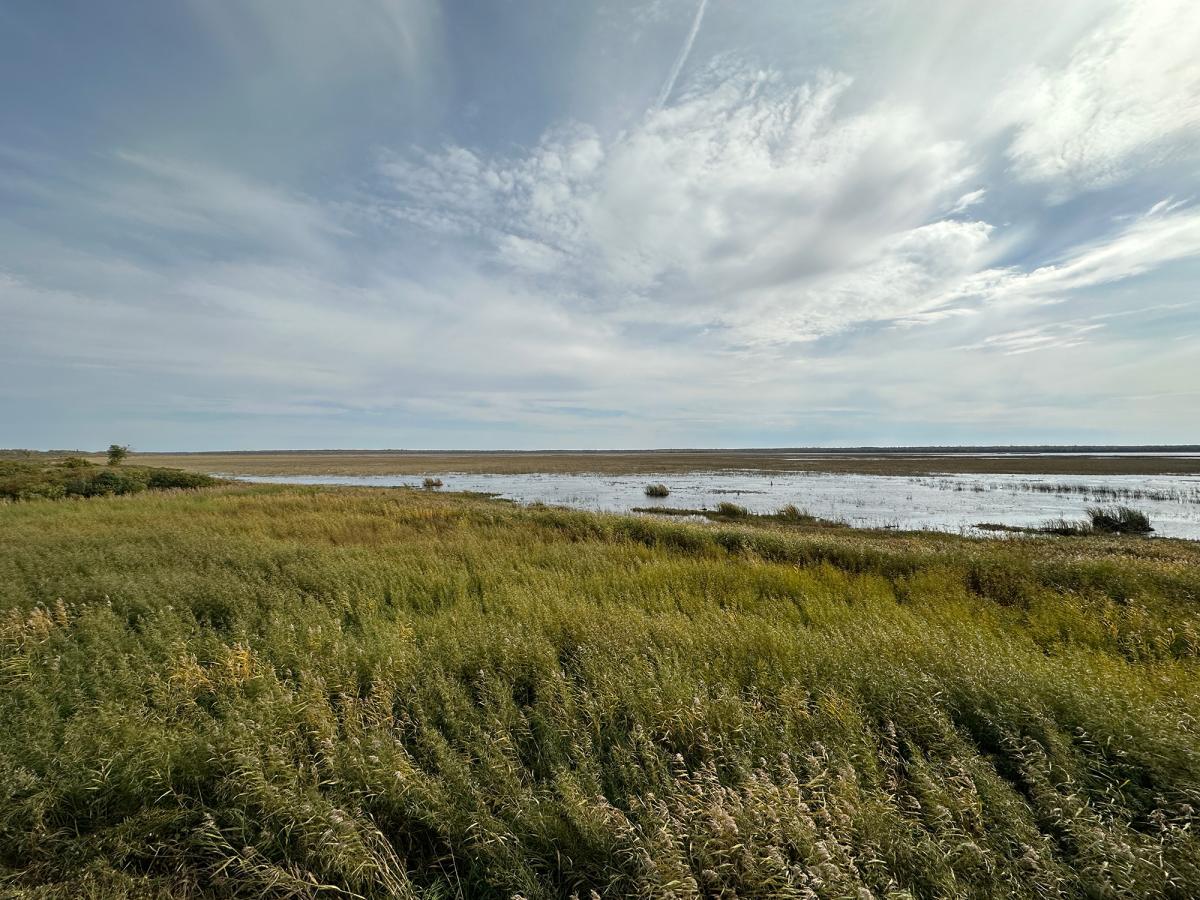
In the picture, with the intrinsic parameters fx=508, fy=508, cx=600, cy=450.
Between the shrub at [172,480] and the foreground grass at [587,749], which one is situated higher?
the shrub at [172,480]

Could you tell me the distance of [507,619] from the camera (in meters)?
6.52

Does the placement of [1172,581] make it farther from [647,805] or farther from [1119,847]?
[647,805]

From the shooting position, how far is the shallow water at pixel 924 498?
24.0 m

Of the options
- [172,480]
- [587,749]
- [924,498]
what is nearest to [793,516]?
[924,498]

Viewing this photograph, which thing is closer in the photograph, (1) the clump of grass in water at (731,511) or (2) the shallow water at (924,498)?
(2) the shallow water at (924,498)

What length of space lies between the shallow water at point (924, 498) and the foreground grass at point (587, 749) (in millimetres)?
19222

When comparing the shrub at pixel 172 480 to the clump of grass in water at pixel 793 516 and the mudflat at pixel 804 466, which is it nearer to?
the mudflat at pixel 804 466

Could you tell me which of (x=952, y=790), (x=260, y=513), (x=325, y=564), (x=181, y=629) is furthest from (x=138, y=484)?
(x=952, y=790)

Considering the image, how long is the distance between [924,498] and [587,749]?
36161 millimetres

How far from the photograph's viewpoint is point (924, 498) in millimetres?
33031

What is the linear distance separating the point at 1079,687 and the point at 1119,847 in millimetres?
2027

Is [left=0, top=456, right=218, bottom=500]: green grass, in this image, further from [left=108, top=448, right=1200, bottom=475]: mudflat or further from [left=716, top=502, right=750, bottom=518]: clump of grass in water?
[left=108, top=448, right=1200, bottom=475]: mudflat

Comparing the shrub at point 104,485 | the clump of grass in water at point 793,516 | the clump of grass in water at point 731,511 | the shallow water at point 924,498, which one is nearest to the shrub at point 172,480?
the shrub at point 104,485

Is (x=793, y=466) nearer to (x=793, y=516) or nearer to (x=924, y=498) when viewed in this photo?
(x=924, y=498)
